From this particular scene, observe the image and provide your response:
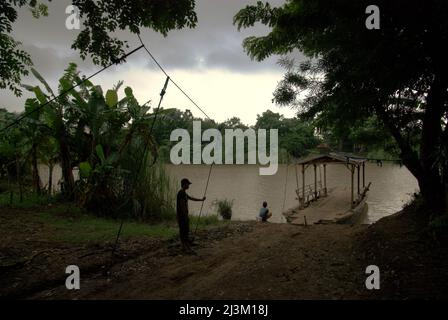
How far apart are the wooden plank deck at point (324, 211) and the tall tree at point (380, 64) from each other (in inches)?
215

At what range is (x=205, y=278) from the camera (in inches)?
198

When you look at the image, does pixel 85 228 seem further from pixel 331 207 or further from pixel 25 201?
pixel 331 207

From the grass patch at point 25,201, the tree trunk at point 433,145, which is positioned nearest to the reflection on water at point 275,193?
the grass patch at point 25,201

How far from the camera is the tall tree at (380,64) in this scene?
4.97 m

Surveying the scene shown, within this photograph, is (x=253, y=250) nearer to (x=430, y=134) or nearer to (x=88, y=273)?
(x=88, y=273)

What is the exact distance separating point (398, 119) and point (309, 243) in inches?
119

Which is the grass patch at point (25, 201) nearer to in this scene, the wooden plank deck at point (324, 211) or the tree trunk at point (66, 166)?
the tree trunk at point (66, 166)

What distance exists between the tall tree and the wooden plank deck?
547 centimetres

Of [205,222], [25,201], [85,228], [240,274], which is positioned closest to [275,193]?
[205,222]

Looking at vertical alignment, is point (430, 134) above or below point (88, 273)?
above

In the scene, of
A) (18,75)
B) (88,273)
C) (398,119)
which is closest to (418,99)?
(398,119)

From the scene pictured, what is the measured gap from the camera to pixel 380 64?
4965 mm

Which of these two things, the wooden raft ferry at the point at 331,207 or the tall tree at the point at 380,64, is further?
the wooden raft ferry at the point at 331,207

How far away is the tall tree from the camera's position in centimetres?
497
